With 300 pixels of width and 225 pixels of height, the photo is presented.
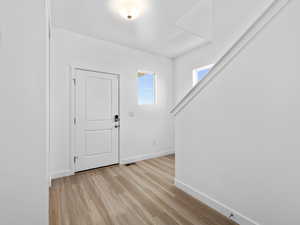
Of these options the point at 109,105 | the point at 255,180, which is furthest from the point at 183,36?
the point at 255,180

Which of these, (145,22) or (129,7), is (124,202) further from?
(145,22)

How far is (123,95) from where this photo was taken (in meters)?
3.28

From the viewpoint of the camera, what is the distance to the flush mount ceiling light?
6.62ft

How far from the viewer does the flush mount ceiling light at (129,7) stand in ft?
6.62

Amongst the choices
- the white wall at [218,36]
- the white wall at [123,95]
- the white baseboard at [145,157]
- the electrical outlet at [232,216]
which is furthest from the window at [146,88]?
the electrical outlet at [232,216]

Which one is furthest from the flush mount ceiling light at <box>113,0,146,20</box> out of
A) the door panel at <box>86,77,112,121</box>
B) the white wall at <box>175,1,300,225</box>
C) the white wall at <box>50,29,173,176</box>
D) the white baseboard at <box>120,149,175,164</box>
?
the white baseboard at <box>120,149,175,164</box>

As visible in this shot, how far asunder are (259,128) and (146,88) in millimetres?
2862

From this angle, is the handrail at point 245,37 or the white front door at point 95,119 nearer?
the handrail at point 245,37

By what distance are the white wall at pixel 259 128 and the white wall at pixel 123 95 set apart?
1.98 metres

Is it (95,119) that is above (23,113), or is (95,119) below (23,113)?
below

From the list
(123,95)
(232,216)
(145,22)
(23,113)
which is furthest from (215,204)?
(145,22)

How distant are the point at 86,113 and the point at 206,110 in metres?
2.26

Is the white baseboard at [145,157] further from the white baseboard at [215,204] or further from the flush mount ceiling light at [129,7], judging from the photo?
the flush mount ceiling light at [129,7]

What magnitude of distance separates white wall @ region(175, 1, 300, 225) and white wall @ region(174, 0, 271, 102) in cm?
35
